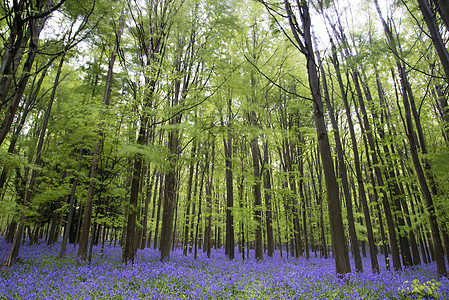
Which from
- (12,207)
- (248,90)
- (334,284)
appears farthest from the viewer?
(248,90)

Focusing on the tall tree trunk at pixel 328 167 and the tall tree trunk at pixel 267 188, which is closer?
the tall tree trunk at pixel 328 167

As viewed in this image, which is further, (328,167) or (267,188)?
(267,188)

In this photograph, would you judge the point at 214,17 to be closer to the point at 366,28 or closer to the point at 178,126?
the point at 178,126

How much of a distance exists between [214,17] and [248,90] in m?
2.87

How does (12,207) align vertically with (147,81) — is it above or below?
below

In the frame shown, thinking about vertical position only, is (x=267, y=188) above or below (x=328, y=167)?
above

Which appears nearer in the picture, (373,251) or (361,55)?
(361,55)

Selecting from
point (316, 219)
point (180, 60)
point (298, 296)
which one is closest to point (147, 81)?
point (180, 60)

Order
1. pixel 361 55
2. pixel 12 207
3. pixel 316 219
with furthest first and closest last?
pixel 316 219, pixel 12 207, pixel 361 55

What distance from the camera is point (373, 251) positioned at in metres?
7.69

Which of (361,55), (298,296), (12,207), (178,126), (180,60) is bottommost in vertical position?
(298,296)

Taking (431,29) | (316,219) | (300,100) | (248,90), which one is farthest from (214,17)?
(316,219)

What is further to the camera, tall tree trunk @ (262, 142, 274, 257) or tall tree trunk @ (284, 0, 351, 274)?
tall tree trunk @ (262, 142, 274, 257)

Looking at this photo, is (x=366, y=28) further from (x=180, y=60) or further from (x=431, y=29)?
(x=180, y=60)
